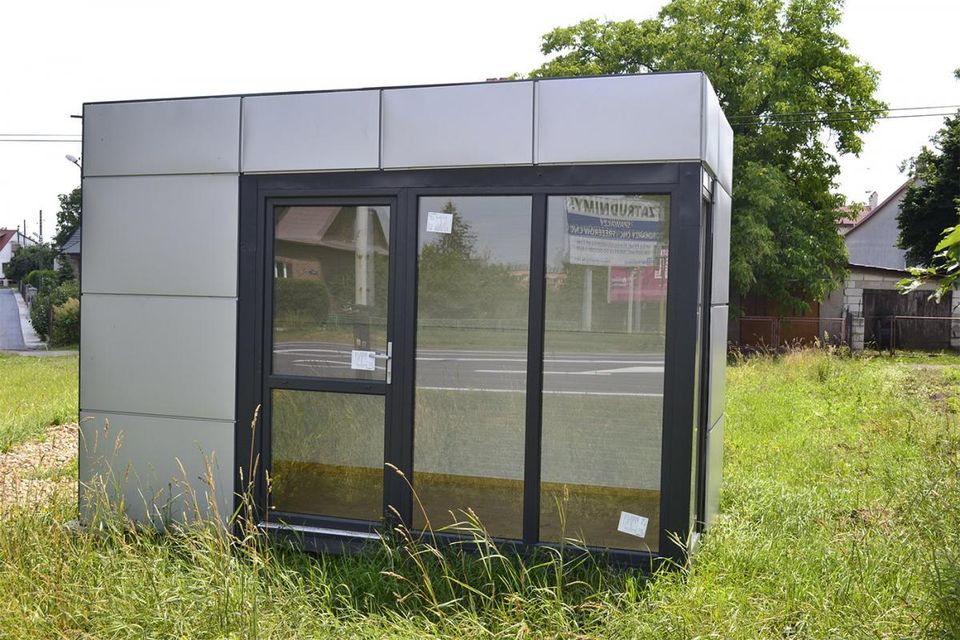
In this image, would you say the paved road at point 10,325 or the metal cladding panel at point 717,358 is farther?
the paved road at point 10,325

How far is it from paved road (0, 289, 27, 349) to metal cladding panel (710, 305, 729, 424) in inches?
1158

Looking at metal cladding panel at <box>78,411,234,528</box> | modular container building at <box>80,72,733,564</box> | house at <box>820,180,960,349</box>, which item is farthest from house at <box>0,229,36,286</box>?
modular container building at <box>80,72,733,564</box>

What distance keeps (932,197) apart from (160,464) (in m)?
29.7

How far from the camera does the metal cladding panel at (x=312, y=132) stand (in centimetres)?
522

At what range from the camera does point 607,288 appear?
498 cm

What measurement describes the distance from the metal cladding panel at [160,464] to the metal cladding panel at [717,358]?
295 centimetres

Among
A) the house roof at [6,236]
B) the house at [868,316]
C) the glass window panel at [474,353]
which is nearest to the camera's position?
the glass window panel at [474,353]

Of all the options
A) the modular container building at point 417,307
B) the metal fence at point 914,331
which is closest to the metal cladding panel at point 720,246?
the modular container building at point 417,307

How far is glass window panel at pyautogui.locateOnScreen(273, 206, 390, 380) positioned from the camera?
17.4 ft

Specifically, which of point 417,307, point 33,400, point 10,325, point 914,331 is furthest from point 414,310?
point 10,325

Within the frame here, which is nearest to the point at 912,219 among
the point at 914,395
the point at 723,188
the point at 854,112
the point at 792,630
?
the point at 854,112

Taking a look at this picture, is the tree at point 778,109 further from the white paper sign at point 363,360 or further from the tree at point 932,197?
the white paper sign at point 363,360

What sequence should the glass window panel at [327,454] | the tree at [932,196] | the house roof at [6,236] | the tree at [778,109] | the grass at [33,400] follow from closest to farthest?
the glass window panel at [327,454]
the grass at [33,400]
the tree at [778,109]
the tree at [932,196]
the house roof at [6,236]

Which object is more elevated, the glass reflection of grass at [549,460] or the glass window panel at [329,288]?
the glass window panel at [329,288]
